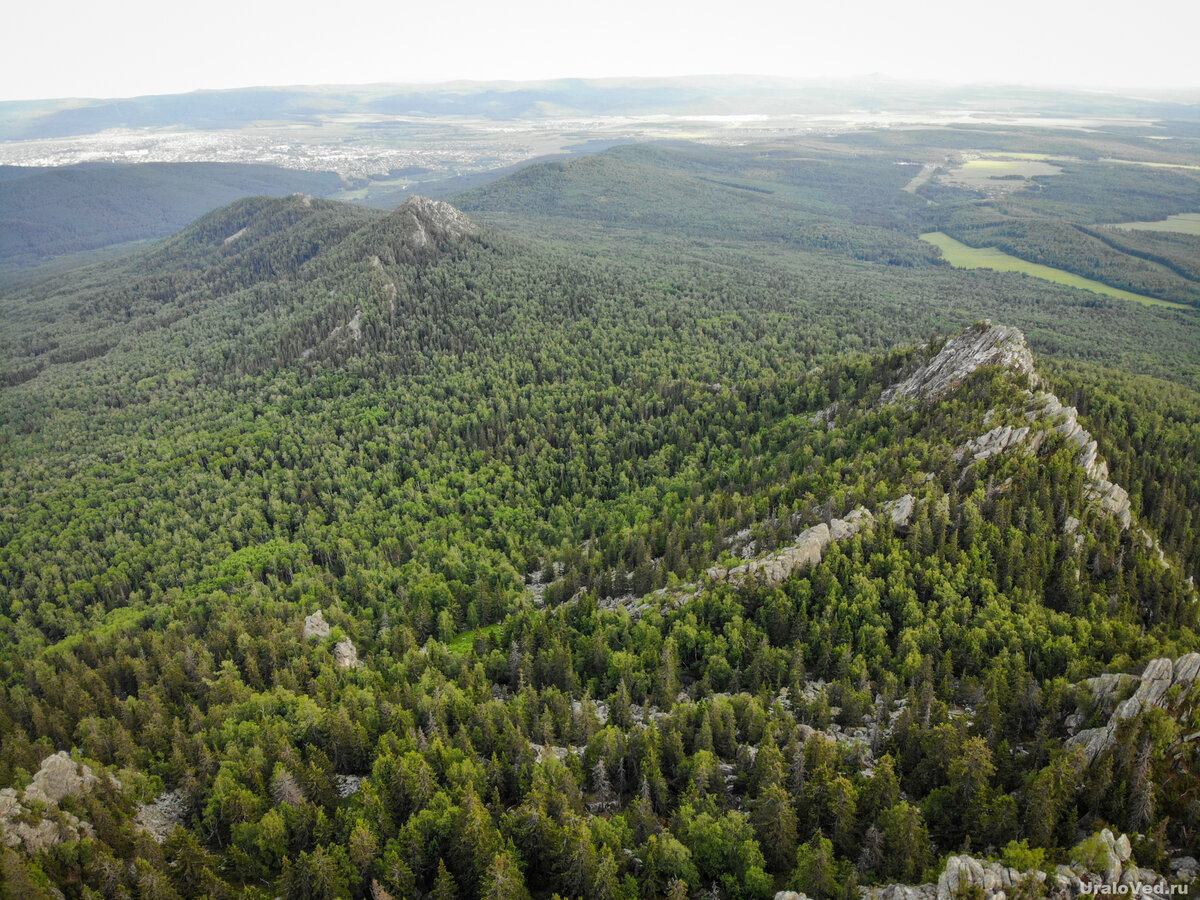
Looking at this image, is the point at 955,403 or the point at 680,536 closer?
the point at 680,536

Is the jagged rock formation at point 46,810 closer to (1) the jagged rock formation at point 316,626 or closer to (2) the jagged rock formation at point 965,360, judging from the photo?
(1) the jagged rock formation at point 316,626

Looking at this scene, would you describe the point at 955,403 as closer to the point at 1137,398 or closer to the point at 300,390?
the point at 1137,398

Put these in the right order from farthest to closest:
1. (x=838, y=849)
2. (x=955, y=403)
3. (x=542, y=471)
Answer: (x=542, y=471)
(x=955, y=403)
(x=838, y=849)

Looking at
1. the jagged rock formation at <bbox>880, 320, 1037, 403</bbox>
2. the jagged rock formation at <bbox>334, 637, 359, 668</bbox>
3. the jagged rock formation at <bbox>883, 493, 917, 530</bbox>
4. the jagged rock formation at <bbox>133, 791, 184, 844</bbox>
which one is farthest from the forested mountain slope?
the jagged rock formation at <bbox>334, 637, 359, 668</bbox>

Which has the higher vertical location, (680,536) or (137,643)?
(680,536)

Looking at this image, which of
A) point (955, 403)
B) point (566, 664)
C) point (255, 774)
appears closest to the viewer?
point (255, 774)

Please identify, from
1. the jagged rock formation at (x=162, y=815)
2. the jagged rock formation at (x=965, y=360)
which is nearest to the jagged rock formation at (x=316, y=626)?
the jagged rock formation at (x=162, y=815)

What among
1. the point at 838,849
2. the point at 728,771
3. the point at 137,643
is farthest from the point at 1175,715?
the point at 137,643

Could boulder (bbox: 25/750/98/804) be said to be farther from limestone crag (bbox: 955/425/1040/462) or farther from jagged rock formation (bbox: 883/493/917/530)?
limestone crag (bbox: 955/425/1040/462)
